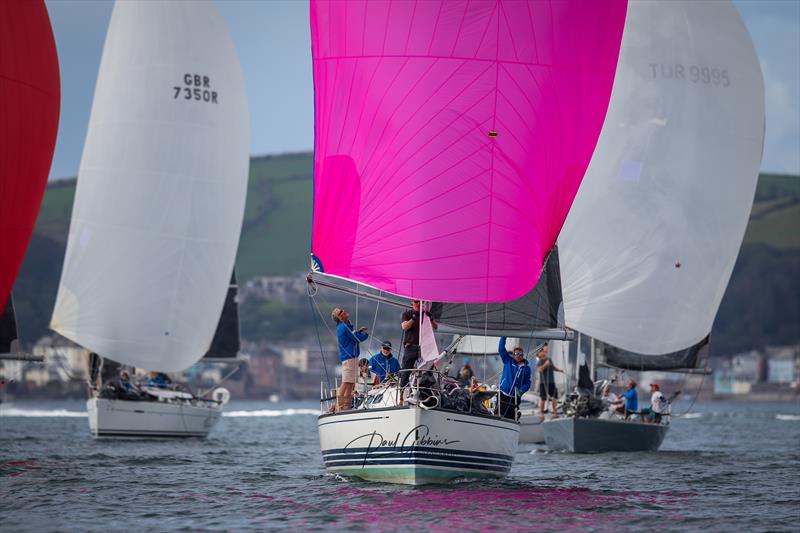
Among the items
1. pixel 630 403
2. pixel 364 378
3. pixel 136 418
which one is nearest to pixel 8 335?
pixel 136 418

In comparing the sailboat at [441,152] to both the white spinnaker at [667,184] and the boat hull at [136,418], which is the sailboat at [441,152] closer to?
the white spinnaker at [667,184]

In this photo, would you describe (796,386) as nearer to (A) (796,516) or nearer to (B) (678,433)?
(B) (678,433)

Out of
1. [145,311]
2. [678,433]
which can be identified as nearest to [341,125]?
[145,311]

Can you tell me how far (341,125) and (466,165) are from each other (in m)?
2.07

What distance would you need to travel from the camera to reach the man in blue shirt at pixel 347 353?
19969 mm

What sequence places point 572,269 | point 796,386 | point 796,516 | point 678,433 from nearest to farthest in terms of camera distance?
point 796,516 → point 572,269 → point 678,433 → point 796,386

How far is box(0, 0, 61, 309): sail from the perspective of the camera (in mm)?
17344

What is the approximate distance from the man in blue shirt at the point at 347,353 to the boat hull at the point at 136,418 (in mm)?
14767

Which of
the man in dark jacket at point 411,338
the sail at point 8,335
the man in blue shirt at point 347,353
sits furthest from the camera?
the sail at point 8,335

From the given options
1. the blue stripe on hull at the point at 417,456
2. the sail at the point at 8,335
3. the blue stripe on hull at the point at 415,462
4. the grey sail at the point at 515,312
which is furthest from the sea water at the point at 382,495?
the grey sail at the point at 515,312

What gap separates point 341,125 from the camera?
20.3m

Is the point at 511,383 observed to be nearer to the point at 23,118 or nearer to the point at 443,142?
the point at 443,142

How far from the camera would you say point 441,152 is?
19766mm

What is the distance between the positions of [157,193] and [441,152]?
15255mm
